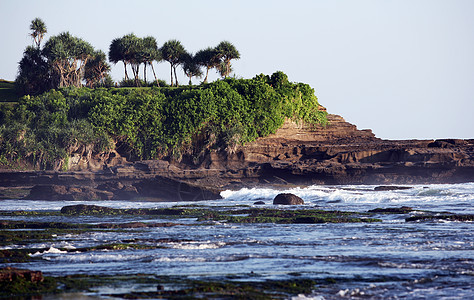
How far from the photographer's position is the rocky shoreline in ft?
163

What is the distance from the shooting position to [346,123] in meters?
75.5

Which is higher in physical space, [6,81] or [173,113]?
[6,81]

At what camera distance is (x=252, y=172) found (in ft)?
191

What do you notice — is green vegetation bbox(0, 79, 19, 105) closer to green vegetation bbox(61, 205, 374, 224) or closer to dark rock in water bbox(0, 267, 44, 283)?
green vegetation bbox(61, 205, 374, 224)

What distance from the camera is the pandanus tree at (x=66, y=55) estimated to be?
73950mm

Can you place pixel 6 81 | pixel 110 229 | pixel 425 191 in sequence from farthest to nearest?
pixel 6 81 → pixel 425 191 → pixel 110 229

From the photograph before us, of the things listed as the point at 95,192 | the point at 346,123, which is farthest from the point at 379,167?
the point at 95,192

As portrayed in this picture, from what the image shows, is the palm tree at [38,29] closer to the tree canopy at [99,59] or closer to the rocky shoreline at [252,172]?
the tree canopy at [99,59]

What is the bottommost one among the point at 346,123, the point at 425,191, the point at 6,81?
the point at 425,191

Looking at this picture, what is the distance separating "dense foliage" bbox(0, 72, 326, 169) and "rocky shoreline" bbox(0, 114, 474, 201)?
1.78m

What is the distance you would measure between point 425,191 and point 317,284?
35.4m

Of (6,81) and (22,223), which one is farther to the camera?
(6,81)

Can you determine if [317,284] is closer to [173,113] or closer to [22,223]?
[22,223]

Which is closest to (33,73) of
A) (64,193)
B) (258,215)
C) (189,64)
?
(189,64)
